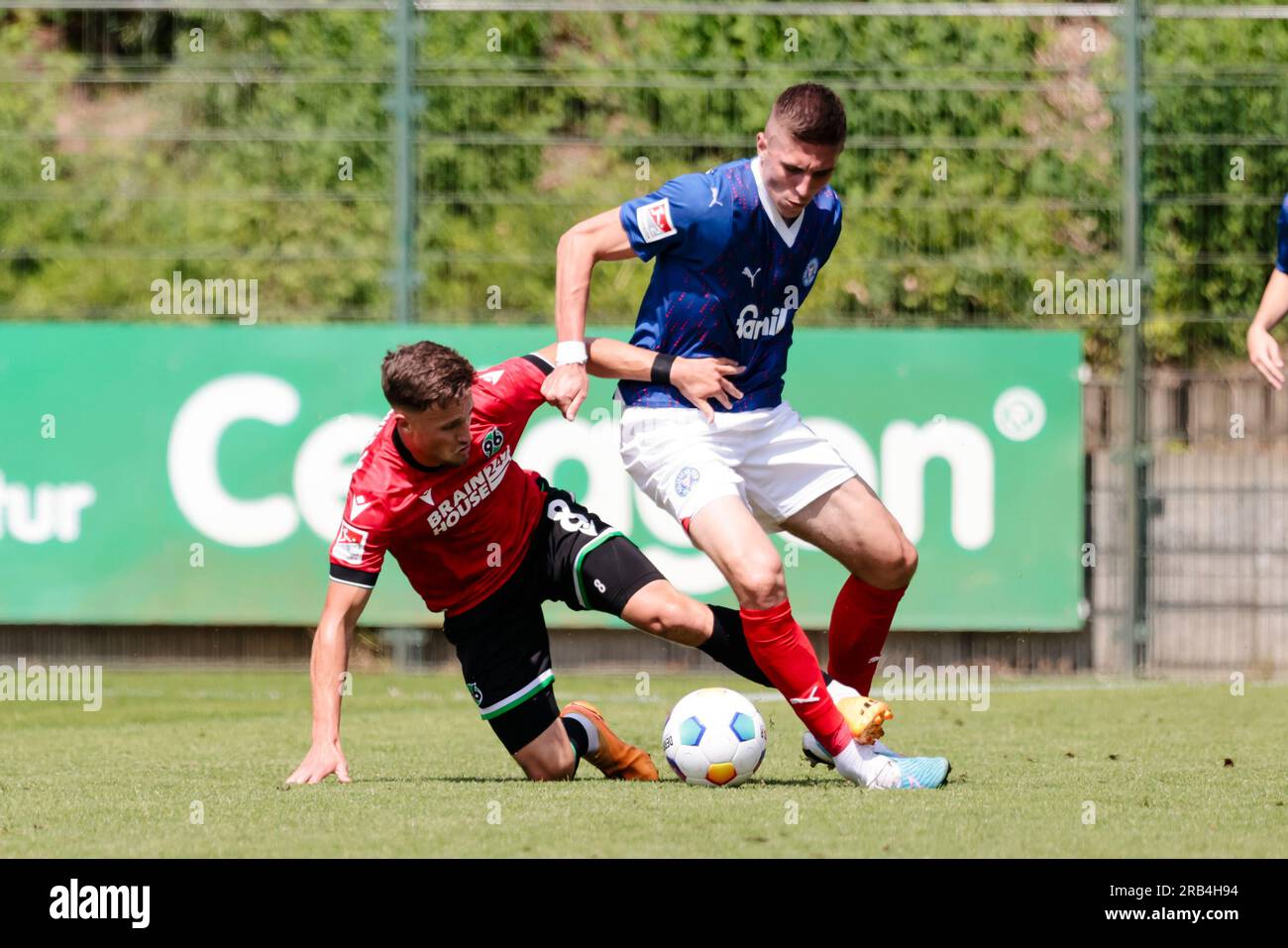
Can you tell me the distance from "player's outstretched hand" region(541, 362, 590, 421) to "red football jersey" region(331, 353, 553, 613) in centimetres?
51

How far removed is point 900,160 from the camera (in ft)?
39.1

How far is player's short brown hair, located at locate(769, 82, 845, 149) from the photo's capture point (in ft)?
19.2

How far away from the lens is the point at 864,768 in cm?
Result: 598

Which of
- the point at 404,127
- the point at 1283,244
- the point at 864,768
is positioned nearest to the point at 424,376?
the point at 864,768

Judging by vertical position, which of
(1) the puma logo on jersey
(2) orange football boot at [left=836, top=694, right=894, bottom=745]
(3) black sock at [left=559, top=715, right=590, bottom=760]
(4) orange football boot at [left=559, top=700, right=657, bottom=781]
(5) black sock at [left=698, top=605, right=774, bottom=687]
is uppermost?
(5) black sock at [left=698, top=605, right=774, bottom=687]

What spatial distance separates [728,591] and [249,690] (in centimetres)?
280

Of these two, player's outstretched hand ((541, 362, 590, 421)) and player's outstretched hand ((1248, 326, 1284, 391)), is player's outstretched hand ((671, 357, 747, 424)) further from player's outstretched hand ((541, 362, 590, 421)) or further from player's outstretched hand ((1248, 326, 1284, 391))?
player's outstretched hand ((1248, 326, 1284, 391))

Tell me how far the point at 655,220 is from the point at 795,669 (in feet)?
5.00

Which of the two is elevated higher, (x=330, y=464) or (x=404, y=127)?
(x=404, y=127)

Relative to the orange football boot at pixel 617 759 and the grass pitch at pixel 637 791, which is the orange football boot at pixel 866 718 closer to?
the grass pitch at pixel 637 791

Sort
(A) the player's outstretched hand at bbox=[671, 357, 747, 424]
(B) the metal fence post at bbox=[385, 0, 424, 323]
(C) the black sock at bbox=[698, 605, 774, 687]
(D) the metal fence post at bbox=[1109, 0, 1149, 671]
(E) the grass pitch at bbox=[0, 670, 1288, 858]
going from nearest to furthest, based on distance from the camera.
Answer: (E) the grass pitch at bbox=[0, 670, 1288, 858], (A) the player's outstretched hand at bbox=[671, 357, 747, 424], (C) the black sock at bbox=[698, 605, 774, 687], (D) the metal fence post at bbox=[1109, 0, 1149, 671], (B) the metal fence post at bbox=[385, 0, 424, 323]

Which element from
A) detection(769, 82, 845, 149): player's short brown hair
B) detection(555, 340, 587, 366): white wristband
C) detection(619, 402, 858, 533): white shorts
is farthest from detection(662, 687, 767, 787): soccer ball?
detection(769, 82, 845, 149): player's short brown hair

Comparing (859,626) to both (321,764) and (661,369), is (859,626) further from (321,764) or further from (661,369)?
(321,764)
